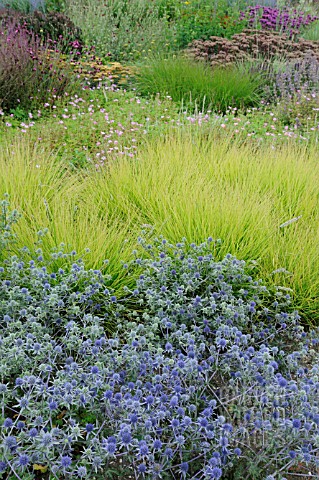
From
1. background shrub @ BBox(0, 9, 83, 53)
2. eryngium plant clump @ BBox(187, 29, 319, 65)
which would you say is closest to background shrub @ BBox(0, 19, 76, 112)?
background shrub @ BBox(0, 9, 83, 53)

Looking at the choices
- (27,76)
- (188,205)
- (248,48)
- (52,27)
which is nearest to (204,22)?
(248,48)

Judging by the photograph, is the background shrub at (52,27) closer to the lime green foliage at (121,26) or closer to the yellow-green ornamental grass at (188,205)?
the lime green foliage at (121,26)

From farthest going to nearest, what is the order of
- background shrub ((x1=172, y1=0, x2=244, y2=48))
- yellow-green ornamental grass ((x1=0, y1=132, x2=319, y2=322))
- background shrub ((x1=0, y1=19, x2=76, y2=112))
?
1. background shrub ((x1=172, y1=0, x2=244, y2=48))
2. background shrub ((x1=0, y1=19, x2=76, y2=112))
3. yellow-green ornamental grass ((x1=0, y1=132, x2=319, y2=322))

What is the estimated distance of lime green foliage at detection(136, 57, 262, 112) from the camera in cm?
688

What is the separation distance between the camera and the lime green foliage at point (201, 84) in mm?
6875

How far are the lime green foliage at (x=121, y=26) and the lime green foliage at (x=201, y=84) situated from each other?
4.44 ft

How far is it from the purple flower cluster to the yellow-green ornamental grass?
6.42 meters

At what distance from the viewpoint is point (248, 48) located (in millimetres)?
8555

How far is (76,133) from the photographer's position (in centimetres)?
535

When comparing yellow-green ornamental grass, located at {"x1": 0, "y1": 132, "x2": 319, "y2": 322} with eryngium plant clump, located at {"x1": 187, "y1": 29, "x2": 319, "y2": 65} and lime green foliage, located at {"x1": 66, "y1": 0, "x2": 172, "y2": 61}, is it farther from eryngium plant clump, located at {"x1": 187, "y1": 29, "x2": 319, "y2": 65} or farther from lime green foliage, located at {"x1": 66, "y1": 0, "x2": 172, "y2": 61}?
lime green foliage, located at {"x1": 66, "y1": 0, "x2": 172, "y2": 61}

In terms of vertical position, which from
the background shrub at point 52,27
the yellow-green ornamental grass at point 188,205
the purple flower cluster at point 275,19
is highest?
the purple flower cluster at point 275,19

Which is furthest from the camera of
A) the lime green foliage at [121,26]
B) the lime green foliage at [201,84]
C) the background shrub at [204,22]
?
the background shrub at [204,22]

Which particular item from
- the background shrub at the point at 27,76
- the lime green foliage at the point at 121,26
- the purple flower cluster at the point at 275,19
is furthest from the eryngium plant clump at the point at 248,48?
the background shrub at the point at 27,76

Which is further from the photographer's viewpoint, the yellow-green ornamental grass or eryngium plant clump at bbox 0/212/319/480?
the yellow-green ornamental grass
